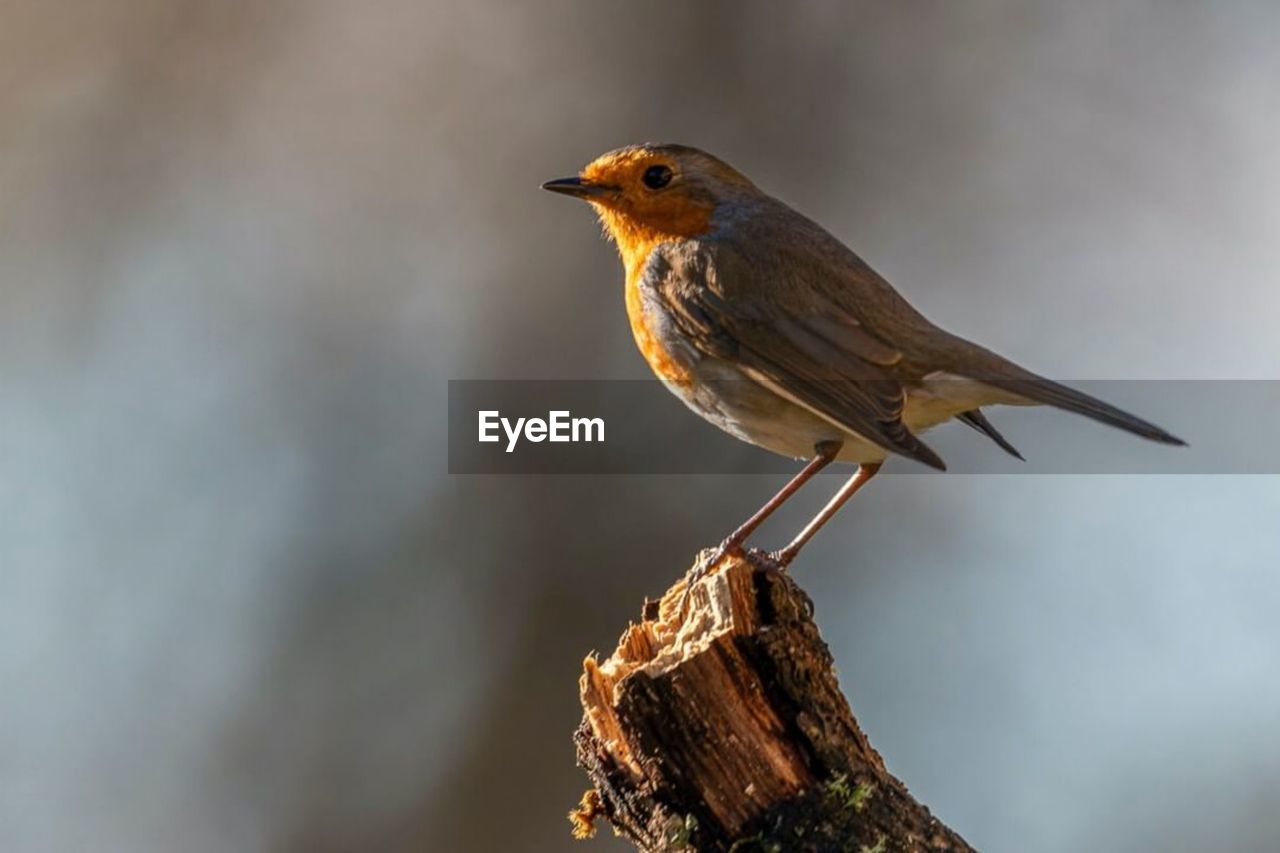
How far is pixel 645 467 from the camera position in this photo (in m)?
7.55

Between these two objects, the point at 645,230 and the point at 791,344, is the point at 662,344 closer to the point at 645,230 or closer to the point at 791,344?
the point at 791,344

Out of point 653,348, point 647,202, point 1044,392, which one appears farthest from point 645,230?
point 1044,392

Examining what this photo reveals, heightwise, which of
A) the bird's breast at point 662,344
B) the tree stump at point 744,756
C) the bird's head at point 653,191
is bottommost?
the tree stump at point 744,756

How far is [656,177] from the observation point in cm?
511

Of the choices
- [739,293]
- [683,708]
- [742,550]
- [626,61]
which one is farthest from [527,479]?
[683,708]

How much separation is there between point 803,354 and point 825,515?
0.46 m

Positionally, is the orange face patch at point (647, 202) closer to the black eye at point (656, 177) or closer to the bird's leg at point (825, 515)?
the black eye at point (656, 177)

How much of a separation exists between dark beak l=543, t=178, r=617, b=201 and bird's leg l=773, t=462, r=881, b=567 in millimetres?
1117

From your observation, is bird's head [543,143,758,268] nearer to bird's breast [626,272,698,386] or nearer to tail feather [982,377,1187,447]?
bird's breast [626,272,698,386]

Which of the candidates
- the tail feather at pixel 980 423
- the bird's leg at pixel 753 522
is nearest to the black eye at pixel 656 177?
the bird's leg at pixel 753 522

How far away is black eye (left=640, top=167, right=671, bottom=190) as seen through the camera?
16.8ft

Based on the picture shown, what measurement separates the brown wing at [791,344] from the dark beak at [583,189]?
39 cm

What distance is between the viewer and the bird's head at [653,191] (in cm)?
508

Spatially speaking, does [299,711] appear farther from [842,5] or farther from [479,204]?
[842,5]
